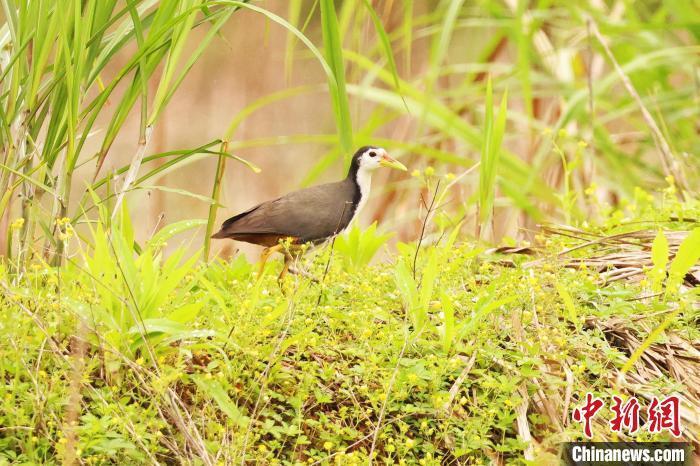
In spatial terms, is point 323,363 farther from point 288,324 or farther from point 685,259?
point 685,259

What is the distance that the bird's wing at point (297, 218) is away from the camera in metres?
4.09

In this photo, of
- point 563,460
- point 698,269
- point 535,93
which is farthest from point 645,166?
point 563,460

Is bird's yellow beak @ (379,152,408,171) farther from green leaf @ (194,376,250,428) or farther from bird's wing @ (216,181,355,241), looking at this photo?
green leaf @ (194,376,250,428)

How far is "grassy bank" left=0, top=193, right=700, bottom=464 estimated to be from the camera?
2301 mm

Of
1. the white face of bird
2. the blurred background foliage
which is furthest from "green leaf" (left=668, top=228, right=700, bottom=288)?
the white face of bird

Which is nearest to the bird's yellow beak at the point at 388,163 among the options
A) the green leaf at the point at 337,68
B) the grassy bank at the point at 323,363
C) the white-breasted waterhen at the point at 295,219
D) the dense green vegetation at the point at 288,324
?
the white-breasted waterhen at the point at 295,219

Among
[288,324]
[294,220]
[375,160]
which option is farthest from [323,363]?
[375,160]

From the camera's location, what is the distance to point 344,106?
2814 millimetres

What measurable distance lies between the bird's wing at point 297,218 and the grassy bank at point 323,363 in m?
1.01

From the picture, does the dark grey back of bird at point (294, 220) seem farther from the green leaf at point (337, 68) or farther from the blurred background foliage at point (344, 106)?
the green leaf at point (337, 68)

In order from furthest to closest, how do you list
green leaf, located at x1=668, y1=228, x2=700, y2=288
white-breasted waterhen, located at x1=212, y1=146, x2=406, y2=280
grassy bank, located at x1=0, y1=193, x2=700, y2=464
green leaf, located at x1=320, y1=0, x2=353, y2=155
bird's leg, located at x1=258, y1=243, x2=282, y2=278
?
white-breasted waterhen, located at x1=212, y1=146, x2=406, y2=280, bird's leg, located at x1=258, y1=243, x2=282, y2=278, green leaf, located at x1=668, y1=228, x2=700, y2=288, green leaf, located at x1=320, y1=0, x2=353, y2=155, grassy bank, located at x1=0, y1=193, x2=700, y2=464

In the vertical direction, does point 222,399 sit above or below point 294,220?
below

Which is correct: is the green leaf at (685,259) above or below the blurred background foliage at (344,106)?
below

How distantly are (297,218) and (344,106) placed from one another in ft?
4.39
